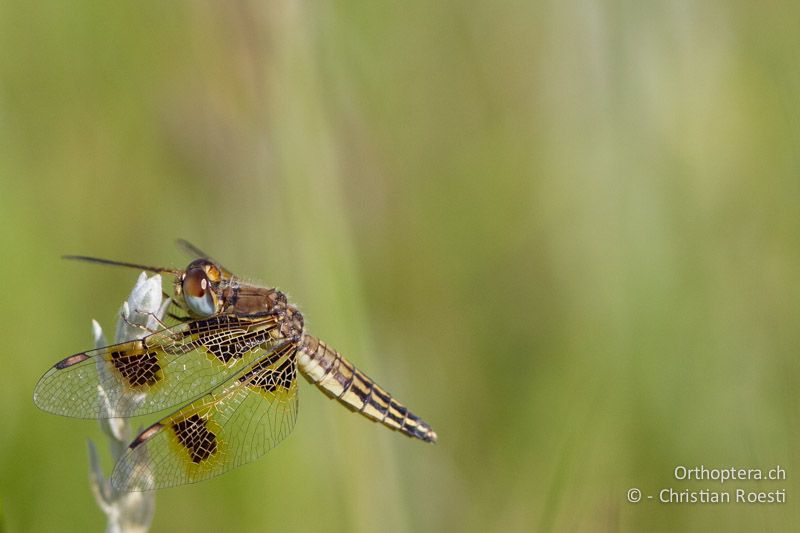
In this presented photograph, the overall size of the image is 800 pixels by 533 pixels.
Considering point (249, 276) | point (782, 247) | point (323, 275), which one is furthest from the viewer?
point (249, 276)

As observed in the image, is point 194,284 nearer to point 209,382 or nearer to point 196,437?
point 209,382

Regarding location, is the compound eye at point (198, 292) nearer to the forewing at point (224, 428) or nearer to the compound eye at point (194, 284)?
the compound eye at point (194, 284)

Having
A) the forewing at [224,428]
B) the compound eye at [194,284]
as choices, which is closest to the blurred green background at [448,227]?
the forewing at [224,428]

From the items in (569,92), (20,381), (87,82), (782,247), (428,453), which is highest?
(87,82)

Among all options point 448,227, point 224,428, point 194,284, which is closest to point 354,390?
point 224,428

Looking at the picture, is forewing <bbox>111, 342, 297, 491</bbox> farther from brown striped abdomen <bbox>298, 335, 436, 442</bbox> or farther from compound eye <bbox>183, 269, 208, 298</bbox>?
compound eye <bbox>183, 269, 208, 298</bbox>

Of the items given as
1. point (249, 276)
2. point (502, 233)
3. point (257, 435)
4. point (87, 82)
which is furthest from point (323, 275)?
point (87, 82)

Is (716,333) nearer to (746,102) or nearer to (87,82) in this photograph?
(746,102)

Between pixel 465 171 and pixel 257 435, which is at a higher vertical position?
pixel 465 171
